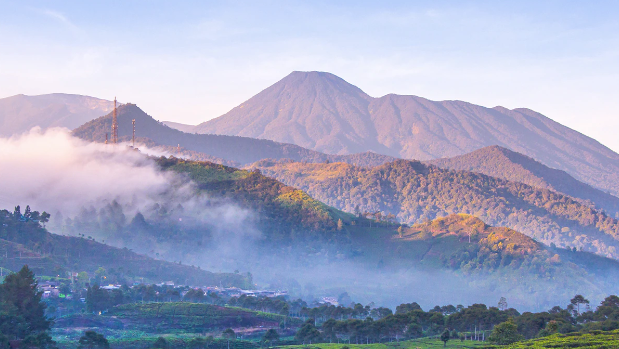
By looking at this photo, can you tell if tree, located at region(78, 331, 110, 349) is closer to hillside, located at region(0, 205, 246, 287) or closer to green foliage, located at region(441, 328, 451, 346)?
green foliage, located at region(441, 328, 451, 346)

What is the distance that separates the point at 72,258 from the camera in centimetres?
13838

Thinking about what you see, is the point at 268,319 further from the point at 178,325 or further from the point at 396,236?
the point at 396,236

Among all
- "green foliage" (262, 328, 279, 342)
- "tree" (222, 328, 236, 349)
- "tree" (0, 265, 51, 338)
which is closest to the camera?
"tree" (0, 265, 51, 338)

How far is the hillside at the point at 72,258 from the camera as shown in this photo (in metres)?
124

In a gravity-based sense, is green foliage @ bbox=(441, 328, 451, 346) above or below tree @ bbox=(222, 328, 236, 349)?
above

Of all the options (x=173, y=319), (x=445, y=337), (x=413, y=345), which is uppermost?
(x=445, y=337)

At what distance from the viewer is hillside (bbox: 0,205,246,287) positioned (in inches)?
4887

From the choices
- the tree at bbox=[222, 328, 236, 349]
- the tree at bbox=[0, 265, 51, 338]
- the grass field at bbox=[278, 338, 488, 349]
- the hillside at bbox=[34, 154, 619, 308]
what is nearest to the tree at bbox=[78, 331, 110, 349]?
the tree at bbox=[0, 265, 51, 338]

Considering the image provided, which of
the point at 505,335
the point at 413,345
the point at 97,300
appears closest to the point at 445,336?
the point at 413,345

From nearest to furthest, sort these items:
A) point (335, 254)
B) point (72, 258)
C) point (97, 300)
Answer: point (97, 300), point (72, 258), point (335, 254)

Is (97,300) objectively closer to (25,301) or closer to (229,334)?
(229,334)

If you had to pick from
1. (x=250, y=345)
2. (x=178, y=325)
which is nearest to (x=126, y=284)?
(x=178, y=325)

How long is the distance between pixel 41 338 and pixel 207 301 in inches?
1764

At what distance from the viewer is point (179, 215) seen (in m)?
193
